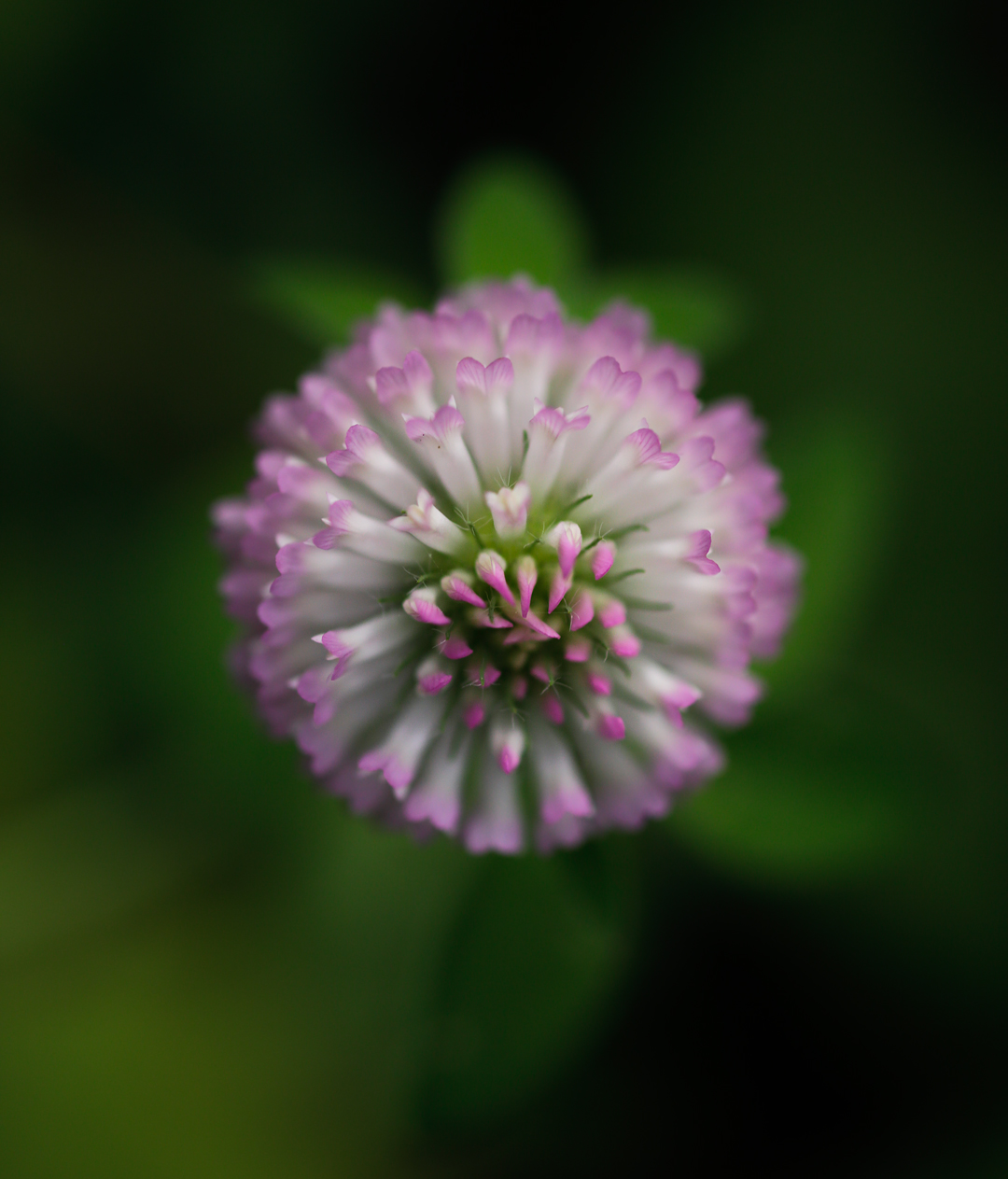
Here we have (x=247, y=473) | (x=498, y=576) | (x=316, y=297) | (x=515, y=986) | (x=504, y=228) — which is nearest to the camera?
(x=498, y=576)

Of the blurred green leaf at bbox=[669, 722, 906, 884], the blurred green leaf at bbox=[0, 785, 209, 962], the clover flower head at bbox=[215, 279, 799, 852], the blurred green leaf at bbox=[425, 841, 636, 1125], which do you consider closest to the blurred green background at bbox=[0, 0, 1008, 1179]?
the blurred green leaf at bbox=[0, 785, 209, 962]

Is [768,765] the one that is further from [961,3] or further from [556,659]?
[961,3]

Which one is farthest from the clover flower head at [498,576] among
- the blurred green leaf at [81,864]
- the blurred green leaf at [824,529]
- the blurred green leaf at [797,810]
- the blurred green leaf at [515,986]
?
the blurred green leaf at [81,864]

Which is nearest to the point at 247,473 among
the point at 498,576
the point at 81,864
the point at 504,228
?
the point at 504,228

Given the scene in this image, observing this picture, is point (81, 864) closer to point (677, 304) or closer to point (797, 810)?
point (797, 810)

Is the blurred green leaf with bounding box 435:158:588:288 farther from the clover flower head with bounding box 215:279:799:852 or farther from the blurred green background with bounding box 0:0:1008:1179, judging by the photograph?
the clover flower head with bounding box 215:279:799:852

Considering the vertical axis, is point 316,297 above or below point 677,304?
below

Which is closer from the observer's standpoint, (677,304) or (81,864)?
(677,304)
